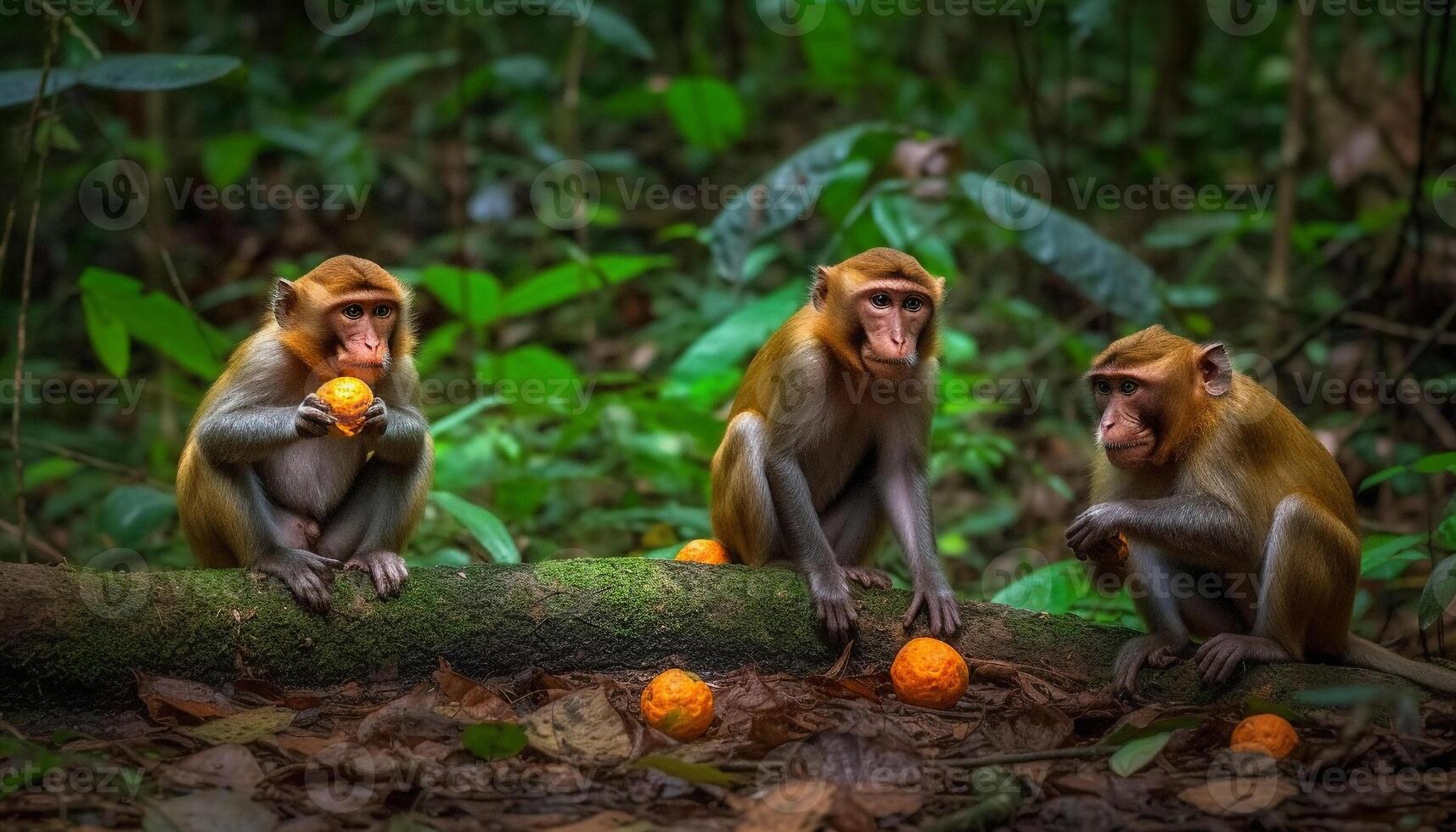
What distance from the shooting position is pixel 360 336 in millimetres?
5438

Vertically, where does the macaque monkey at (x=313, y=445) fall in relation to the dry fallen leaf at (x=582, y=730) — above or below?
above

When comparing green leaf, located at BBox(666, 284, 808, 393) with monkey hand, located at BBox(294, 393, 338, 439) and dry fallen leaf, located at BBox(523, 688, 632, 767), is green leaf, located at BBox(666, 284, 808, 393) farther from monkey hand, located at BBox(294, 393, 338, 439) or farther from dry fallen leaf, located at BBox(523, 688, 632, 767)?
dry fallen leaf, located at BBox(523, 688, 632, 767)

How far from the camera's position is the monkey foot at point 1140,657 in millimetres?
5020

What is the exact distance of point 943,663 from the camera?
15.8ft

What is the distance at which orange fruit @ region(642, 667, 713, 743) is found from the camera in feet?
14.4

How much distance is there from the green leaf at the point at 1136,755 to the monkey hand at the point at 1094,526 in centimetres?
122

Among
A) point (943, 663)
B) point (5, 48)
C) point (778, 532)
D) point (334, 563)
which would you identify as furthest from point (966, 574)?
point (5, 48)

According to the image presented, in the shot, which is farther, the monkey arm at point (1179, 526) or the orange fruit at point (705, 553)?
the orange fruit at point (705, 553)

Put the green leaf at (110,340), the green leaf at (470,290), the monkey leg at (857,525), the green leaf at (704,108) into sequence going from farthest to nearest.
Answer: the green leaf at (704,108) < the green leaf at (470,290) < the green leaf at (110,340) < the monkey leg at (857,525)

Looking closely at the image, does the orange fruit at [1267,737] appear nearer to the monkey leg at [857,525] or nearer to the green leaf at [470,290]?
the monkey leg at [857,525]

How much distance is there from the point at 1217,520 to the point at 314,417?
12.3 feet

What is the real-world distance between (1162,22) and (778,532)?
989 centimetres

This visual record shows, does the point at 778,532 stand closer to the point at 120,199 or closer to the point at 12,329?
the point at 120,199

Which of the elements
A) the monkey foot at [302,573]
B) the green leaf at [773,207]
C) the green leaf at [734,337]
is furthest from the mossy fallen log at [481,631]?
the green leaf at [773,207]
